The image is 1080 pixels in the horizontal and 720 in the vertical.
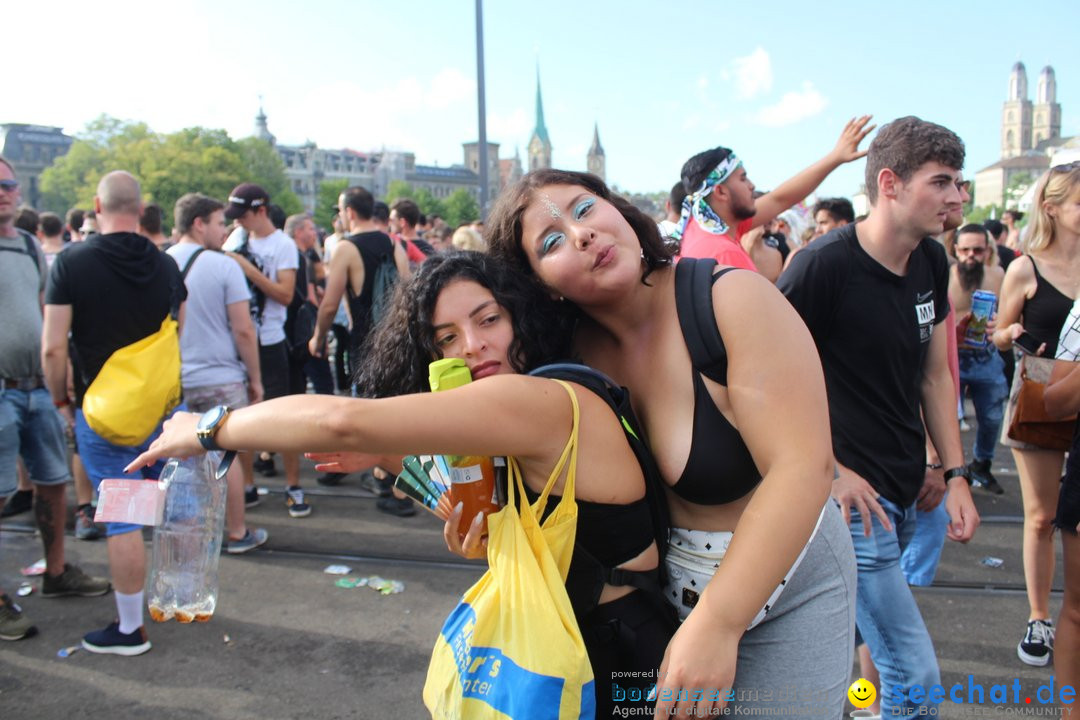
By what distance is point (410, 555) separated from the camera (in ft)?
16.2

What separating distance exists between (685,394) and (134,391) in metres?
3.15

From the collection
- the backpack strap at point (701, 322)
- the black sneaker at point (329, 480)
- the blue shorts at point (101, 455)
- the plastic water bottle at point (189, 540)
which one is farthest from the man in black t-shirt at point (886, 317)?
the black sneaker at point (329, 480)

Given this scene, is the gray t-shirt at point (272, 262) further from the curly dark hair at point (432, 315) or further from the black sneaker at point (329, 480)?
the curly dark hair at point (432, 315)

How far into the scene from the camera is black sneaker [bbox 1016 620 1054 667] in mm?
3490

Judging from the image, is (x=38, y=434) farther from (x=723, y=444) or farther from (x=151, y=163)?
(x=151, y=163)

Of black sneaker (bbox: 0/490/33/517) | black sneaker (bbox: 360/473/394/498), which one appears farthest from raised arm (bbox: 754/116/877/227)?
black sneaker (bbox: 0/490/33/517)

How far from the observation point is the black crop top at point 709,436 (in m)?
1.55

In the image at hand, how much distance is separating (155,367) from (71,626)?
4.77ft

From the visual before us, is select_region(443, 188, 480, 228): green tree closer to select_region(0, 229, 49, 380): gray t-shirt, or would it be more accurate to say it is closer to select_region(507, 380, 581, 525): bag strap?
select_region(0, 229, 49, 380): gray t-shirt

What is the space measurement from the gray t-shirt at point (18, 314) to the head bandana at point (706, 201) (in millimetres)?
3541

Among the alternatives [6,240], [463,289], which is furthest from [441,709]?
[6,240]

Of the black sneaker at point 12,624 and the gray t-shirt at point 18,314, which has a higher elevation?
the gray t-shirt at point 18,314

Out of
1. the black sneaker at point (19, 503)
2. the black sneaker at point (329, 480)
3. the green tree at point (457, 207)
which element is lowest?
the black sneaker at point (329, 480)

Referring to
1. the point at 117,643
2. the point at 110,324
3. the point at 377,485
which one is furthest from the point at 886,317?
the point at 377,485
